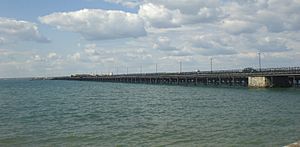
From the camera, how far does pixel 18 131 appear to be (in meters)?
25.0

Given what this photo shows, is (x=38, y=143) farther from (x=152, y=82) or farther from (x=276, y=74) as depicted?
(x=152, y=82)

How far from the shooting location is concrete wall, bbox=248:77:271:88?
7375cm

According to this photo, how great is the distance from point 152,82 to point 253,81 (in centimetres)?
6462

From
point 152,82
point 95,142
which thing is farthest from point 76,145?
point 152,82

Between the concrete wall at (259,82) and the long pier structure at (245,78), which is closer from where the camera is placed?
the long pier structure at (245,78)

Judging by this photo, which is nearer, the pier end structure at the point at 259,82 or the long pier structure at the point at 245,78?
the long pier structure at the point at 245,78

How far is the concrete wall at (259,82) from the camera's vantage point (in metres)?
73.8

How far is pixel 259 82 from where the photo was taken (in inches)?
2960

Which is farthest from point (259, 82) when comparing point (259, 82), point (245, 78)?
point (245, 78)

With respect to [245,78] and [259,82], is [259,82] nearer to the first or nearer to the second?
[259,82]

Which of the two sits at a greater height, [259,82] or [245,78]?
[245,78]

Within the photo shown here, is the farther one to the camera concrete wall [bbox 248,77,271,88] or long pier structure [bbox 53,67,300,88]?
concrete wall [bbox 248,77,271,88]

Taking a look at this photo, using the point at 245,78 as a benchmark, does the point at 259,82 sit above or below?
below

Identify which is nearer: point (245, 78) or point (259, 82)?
point (259, 82)
